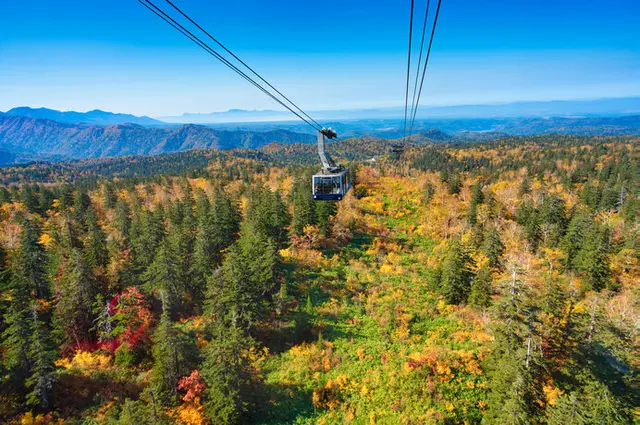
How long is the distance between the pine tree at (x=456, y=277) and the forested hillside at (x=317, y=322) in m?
0.19

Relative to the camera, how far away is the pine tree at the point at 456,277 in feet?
137

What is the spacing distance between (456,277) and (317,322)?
19058 millimetres

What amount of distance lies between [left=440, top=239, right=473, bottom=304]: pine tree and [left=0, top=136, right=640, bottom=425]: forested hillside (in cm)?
19

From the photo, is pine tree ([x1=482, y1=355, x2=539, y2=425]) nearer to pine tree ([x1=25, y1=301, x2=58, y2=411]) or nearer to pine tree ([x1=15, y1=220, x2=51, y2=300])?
pine tree ([x1=25, y1=301, x2=58, y2=411])

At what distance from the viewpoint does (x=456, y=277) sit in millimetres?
41750

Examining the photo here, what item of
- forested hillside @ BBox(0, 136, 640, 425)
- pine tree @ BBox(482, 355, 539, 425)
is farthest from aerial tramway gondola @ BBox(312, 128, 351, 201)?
pine tree @ BBox(482, 355, 539, 425)

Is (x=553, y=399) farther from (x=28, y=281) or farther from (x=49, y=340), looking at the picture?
(x=28, y=281)

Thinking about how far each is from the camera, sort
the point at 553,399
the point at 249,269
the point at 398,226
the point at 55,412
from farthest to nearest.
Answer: the point at 398,226, the point at 249,269, the point at 55,412, the point at 553,399

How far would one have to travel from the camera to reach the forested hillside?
894 inches

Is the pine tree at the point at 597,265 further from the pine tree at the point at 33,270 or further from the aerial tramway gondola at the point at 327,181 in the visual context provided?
the pine tree at the point at 33,270

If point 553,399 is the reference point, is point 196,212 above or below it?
above

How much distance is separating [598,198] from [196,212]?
338ft

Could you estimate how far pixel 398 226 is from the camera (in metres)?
72.1

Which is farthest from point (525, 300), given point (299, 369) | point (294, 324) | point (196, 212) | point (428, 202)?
point (428, 202)
